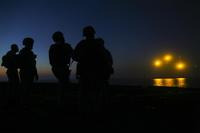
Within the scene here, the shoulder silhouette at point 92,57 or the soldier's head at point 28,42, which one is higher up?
the soldier's head at point 28,42

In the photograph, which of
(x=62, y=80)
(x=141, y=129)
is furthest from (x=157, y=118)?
(x=62, y=80)

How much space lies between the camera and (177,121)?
7.13m

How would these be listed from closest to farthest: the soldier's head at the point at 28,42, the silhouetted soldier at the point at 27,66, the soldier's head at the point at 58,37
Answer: the soldier's head at the point at 58,37
the soldier's head at the point at 28,42
the silhouetted soldier at the point at 27,66

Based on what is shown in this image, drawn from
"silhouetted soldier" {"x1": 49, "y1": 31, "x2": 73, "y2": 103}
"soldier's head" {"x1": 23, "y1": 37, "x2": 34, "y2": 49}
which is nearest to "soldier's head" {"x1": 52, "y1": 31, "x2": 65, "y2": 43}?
"silhouetted soldier" {"x1": 49, "y1": 31, "x2": 73, "y2": 103}

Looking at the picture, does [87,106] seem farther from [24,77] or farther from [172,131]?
[24,77]

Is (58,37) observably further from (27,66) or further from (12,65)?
(12,65)

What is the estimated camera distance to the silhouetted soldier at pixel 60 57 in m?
9.39

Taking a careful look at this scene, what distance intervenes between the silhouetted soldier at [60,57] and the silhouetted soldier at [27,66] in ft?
5.54

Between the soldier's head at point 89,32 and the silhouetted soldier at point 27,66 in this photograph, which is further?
the silhouetted soldier at point 27,66

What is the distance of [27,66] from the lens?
1088 centimetres

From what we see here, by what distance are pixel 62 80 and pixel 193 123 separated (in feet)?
14.6

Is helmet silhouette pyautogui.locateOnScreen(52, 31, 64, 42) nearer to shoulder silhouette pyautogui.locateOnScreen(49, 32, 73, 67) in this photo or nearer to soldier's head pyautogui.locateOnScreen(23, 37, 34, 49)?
shoulder silhouette pyautogui.locateOnScreen(49, 32, 73, 67)

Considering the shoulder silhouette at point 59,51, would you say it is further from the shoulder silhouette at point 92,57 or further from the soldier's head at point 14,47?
the soldier's head at point 14,47

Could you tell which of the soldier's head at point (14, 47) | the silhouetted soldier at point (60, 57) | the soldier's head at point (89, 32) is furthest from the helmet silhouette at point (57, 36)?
the soldier's head at point (14, 47)
